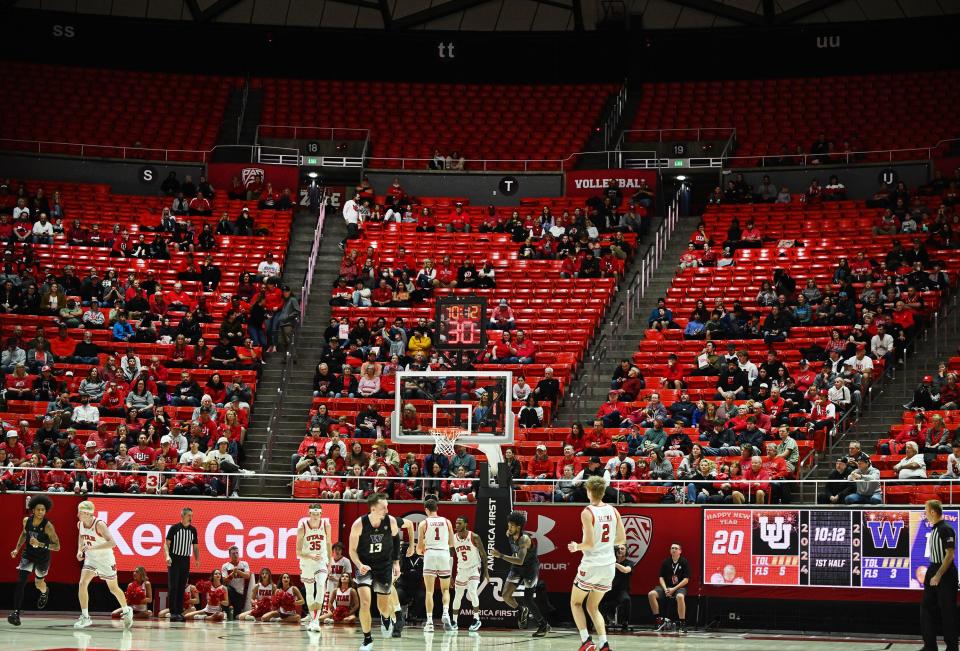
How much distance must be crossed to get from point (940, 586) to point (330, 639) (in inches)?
322

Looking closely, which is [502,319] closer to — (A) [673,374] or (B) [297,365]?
(A) [673,374]

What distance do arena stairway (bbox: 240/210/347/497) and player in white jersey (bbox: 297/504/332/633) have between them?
17.4 feet

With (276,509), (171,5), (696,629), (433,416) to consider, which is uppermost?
(171,5)

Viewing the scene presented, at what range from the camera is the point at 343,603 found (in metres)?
21.8

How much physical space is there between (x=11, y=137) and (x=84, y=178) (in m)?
2.69

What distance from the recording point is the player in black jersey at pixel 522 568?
65.6ft

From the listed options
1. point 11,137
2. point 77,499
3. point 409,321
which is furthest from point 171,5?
point 77,499

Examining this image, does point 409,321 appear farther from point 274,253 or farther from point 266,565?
point 266,565

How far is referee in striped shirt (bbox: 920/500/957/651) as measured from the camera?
50.9 ft

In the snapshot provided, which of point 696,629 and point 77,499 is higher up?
point 77,499

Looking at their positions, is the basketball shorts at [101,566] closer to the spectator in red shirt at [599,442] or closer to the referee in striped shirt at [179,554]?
the referee in striped shirt at [179,554]

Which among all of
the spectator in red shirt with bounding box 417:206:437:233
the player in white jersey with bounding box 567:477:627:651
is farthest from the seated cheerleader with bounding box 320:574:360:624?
the spectator in red shirt with bounding box 417:206:437:233

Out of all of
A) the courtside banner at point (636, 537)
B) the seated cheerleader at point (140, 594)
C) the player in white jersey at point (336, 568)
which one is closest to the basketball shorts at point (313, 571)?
the player in white jersey at point (336, 568)

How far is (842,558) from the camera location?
20500 mm
